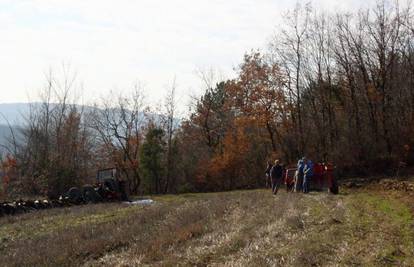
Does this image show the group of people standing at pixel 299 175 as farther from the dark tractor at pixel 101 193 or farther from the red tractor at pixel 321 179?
the dark tractor at pixel 101 193

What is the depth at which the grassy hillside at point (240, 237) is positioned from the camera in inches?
462

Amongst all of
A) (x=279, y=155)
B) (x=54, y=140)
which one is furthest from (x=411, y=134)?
(x=54, y=140)

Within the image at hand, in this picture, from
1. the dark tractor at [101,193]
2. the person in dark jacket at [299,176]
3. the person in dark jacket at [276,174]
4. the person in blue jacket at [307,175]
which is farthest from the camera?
the dark tractor at [101,193]

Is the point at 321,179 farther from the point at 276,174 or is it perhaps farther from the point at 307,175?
the point at 276,174

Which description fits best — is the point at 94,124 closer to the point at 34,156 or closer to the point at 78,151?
the point at 78,151

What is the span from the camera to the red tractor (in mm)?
27703

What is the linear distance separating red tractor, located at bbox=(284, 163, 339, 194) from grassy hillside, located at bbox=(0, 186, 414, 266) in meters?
3.81

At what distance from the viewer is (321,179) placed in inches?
1187

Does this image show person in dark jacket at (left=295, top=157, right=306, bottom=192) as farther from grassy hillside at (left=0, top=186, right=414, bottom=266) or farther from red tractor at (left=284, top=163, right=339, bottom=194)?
grassy hillside at (left=0, top=186, right=414, bottom=266)

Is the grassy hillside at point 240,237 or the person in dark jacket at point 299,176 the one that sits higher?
the person in dark jacket at point 299,176

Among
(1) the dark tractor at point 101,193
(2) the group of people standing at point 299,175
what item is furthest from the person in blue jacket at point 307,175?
(1) the dark tractor at point 101,193

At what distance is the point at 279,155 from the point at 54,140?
2514 cm

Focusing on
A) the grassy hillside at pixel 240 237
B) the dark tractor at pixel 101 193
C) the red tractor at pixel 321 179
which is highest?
the red tractor at pixel 321 179

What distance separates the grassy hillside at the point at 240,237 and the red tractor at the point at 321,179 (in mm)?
3810
